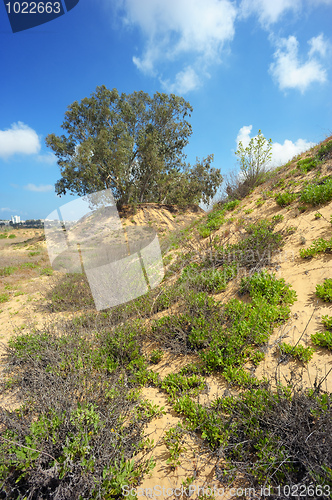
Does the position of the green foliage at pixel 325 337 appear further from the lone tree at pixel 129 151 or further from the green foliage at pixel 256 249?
the lone tree at pixel 129 151

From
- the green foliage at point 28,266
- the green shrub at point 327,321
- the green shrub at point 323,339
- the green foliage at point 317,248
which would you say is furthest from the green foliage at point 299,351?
the green foliage at point 28,266

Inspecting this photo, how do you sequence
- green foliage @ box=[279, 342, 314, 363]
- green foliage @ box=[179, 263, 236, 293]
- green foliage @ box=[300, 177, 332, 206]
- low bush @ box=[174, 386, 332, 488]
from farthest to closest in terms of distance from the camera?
green foliage @ box=[300, 177, 332, 206], green foliage @ box=[179, 263, 236, 293], green foliage @ box=[279, 342, 314, 363], low bush @ box=[174, 386, 332, 488]

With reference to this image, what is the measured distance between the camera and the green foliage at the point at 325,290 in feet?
11.7

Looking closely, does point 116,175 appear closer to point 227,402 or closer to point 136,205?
point 136,205

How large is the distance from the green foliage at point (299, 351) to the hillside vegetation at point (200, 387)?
0.01 metres

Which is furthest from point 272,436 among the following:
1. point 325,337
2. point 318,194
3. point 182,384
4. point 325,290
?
point 318,194

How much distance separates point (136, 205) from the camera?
68.9ft

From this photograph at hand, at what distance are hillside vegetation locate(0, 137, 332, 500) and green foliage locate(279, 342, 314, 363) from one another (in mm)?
12

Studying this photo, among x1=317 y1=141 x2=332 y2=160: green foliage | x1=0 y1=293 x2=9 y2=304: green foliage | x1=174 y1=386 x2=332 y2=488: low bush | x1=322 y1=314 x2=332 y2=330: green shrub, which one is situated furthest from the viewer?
x1=0 y1=293 x2=9 y2=304: green foliage

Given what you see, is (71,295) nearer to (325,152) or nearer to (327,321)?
(327,321)

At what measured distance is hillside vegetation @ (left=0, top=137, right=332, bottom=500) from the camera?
1.93 meters

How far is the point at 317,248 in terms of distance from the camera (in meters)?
4.54

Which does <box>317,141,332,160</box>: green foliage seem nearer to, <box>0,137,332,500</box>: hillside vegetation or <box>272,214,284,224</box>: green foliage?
<box>0,137,332,500</box>: hillside vegetation

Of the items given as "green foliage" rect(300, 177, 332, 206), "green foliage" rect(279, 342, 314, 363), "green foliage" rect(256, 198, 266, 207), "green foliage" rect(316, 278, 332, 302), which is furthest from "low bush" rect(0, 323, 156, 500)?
"green foliage" rect(256, 198, 266, 207)
